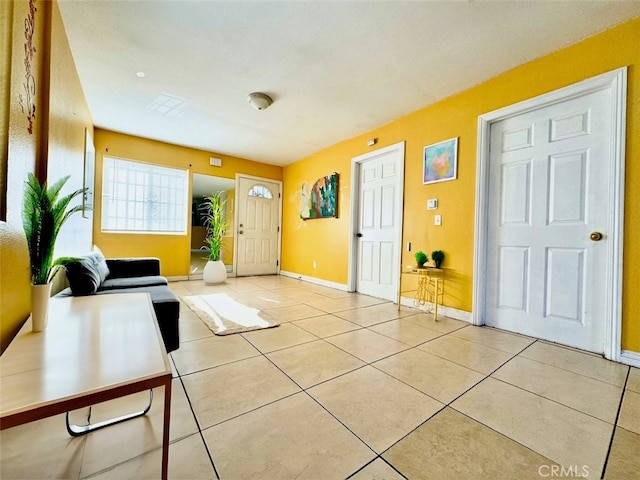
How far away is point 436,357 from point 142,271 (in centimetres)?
329

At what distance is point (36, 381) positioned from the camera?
0.74 m

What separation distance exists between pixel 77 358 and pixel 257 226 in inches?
196

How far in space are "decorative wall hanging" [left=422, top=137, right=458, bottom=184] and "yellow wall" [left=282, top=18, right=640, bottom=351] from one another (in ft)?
0.21

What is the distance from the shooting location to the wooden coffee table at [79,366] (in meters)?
0.67

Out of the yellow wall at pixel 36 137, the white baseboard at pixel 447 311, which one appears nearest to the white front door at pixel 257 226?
the yellow wall at pixel 36 137

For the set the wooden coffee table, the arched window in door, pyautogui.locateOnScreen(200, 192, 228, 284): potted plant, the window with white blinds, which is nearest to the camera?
the wooden coffee table

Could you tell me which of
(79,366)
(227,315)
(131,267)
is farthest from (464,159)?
(131,267)

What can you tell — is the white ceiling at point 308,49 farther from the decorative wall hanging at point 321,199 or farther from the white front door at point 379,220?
the decorative wall hanging at point 321,199

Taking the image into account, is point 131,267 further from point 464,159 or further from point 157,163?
point 464,159

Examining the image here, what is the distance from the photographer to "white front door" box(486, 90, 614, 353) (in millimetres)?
2035

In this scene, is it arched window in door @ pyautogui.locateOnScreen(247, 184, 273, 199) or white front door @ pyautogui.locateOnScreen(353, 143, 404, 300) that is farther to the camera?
arched window in door @ pyautogui.locateOnScreen(247, 184, 273, 199)

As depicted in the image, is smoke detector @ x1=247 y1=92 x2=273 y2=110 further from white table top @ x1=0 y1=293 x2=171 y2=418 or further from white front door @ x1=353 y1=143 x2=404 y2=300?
white table top @ x1=0 y1=293 x2=171 y2=418
